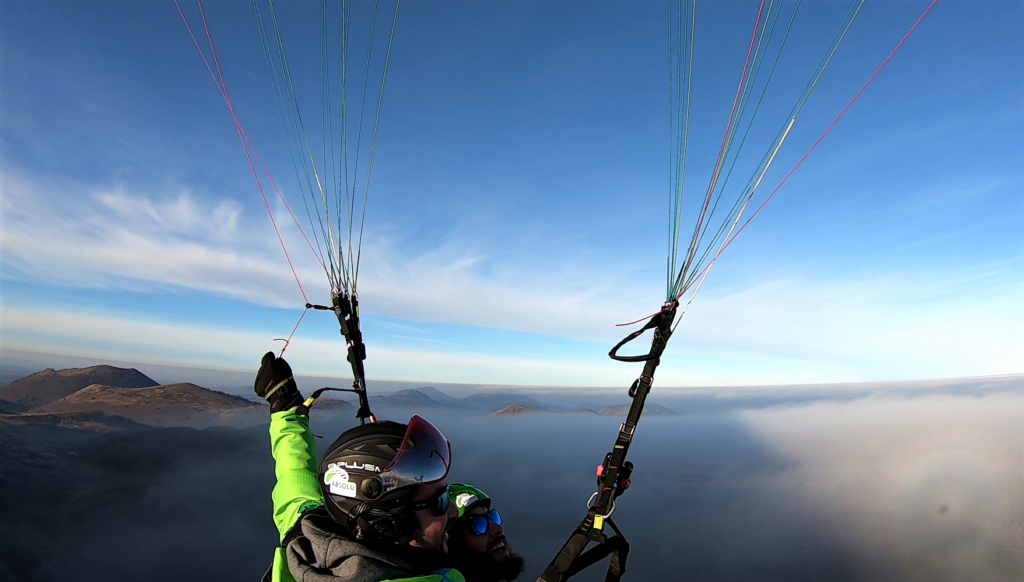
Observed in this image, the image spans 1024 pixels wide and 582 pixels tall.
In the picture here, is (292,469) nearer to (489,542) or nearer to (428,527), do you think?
(489,542)

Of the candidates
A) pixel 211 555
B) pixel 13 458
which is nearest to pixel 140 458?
pixel 211 555

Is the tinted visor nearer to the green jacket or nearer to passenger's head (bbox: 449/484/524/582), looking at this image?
the green jacket

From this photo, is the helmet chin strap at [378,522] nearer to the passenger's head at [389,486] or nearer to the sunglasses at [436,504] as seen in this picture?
the passenger's head at [389,486]

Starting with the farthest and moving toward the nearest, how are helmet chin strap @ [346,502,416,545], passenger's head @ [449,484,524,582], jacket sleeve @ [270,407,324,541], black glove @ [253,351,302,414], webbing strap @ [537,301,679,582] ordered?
1. black glove @ [253,351,302,414]
2. webbing strap @ [537,301,679,582]
3. passenger's head @ [449,484,524,582]
4. jacket sleeve @ [270,407,324,541]
5. helmet chin strap @ [346,502,416,545]

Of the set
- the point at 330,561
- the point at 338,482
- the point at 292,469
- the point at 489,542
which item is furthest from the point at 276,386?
the point at 330,561

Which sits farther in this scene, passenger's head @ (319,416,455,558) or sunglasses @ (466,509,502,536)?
sunglasses @ (466,509,502,536)

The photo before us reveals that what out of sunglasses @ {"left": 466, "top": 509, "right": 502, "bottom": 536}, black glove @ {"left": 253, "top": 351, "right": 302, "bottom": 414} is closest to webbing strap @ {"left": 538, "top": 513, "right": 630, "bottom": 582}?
sunglasses @ {"left": 466, "top": 509, "right": 502, "bottom": 536}
